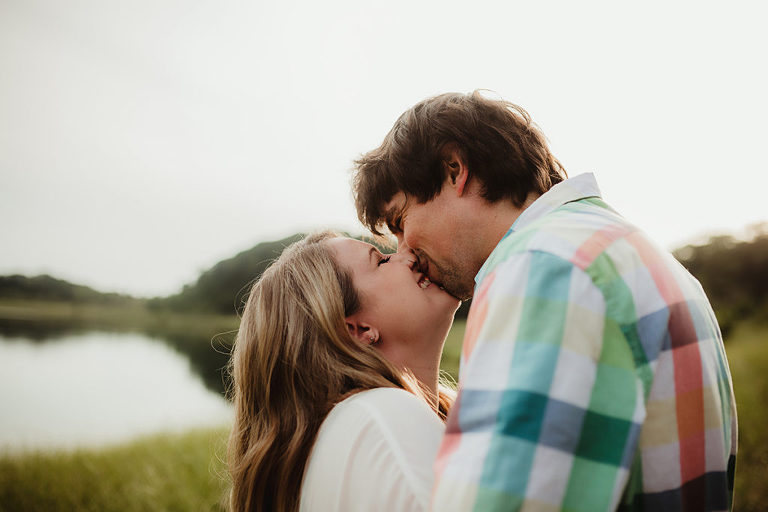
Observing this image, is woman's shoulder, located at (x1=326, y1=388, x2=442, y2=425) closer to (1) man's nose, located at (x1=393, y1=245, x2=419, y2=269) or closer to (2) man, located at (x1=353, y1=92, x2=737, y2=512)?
(2) man, located at (x1=353, y1=92, x2=737, y2=512)

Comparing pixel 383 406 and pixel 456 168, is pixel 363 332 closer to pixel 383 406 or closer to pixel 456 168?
pixel 383 406

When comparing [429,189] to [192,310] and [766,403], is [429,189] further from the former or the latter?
[192,310]

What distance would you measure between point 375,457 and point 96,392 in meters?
6.52

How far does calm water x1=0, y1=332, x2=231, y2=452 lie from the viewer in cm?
556

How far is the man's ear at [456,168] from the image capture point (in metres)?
2.12

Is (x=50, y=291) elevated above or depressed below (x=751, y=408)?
above

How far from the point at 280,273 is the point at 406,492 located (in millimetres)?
1160

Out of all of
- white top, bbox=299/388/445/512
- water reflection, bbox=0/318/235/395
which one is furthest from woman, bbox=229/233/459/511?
water reflection, bbox=0/318/235/395

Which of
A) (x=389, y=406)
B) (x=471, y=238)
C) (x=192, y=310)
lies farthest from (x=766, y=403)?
(x=192, y=310)

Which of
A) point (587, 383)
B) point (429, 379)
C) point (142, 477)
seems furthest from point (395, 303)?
point (142, 477)

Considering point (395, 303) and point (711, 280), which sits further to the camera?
point (711, 280)

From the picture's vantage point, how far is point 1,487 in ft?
16.5

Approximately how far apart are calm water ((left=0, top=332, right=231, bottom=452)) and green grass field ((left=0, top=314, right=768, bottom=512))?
1.03ft

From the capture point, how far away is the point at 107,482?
17.0 ft
